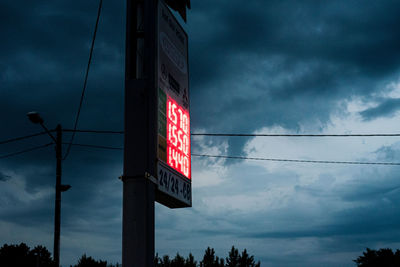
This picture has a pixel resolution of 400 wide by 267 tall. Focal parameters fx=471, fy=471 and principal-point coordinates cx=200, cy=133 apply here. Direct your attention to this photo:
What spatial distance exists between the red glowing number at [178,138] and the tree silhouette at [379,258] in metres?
44.2

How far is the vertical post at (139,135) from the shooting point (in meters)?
8.17

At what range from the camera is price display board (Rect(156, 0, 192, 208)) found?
998 centimetres

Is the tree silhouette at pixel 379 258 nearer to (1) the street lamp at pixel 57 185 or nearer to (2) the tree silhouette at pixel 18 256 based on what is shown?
(2) the tree silhouette at pixel 18 256

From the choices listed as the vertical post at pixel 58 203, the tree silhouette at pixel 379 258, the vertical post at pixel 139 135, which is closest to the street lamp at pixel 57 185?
the vertical post at pixel 58 203

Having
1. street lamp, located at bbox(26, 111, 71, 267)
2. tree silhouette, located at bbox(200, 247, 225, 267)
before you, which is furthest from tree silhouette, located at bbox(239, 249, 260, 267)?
street lamp, located at bbox(26, 111, 71, 267)

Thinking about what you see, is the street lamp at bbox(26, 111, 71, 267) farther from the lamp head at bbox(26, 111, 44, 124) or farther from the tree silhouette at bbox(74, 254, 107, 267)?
the tree silhouette at bbox(74, 254, 107, 267)

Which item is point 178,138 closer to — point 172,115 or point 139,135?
point 172,115

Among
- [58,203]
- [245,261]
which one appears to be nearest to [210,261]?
[245,261]

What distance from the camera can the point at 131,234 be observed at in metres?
8.20

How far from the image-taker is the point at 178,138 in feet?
36.4

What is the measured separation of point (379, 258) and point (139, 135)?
4849 centimetres

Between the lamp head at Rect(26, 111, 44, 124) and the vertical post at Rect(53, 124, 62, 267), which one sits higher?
the lamp head at Rect(26, 111, 44, 124)

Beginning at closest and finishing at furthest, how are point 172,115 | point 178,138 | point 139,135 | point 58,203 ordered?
1. point 139,135
2. point 172,115
3. point 178,138
4. point 58,203

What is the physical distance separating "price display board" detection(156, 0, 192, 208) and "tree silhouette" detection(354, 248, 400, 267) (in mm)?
44292
